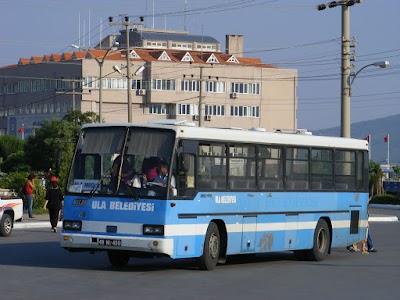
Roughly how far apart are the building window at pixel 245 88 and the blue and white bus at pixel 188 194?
378ft

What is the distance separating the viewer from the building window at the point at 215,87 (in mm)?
136500

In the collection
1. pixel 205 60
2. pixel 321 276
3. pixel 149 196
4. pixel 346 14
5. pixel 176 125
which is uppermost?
pixel 205 60

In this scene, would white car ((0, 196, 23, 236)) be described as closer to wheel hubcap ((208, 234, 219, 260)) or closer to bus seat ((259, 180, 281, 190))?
bus seat ((259, 180, 281, 190))

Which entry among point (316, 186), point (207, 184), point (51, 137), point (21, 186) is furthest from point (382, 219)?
point (51, 137)

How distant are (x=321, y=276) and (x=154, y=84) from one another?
112538 mm

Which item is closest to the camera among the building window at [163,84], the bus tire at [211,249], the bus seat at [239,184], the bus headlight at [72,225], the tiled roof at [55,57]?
the bus headlight at [72,225]

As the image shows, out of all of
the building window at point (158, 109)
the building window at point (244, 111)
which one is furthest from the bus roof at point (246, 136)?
the building window at point (244, 111)

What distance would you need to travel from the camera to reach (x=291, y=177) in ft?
75.0

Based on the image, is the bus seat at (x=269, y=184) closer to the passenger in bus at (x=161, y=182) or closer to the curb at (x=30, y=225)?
the passenger in bus at (x=161, y=182)

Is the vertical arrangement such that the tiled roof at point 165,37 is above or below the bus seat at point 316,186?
above

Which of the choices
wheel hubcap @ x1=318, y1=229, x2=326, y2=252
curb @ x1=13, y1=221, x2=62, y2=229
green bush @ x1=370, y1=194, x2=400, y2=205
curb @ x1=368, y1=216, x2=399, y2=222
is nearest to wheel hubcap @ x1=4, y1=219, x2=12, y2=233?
curb @ x1=13, y1=221, x2=62, y2=229

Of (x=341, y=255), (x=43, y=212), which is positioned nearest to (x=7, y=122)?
(x=43, y=212)

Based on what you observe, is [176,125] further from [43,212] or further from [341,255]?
[43,212]

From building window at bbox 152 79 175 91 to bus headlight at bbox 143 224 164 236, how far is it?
113 m
